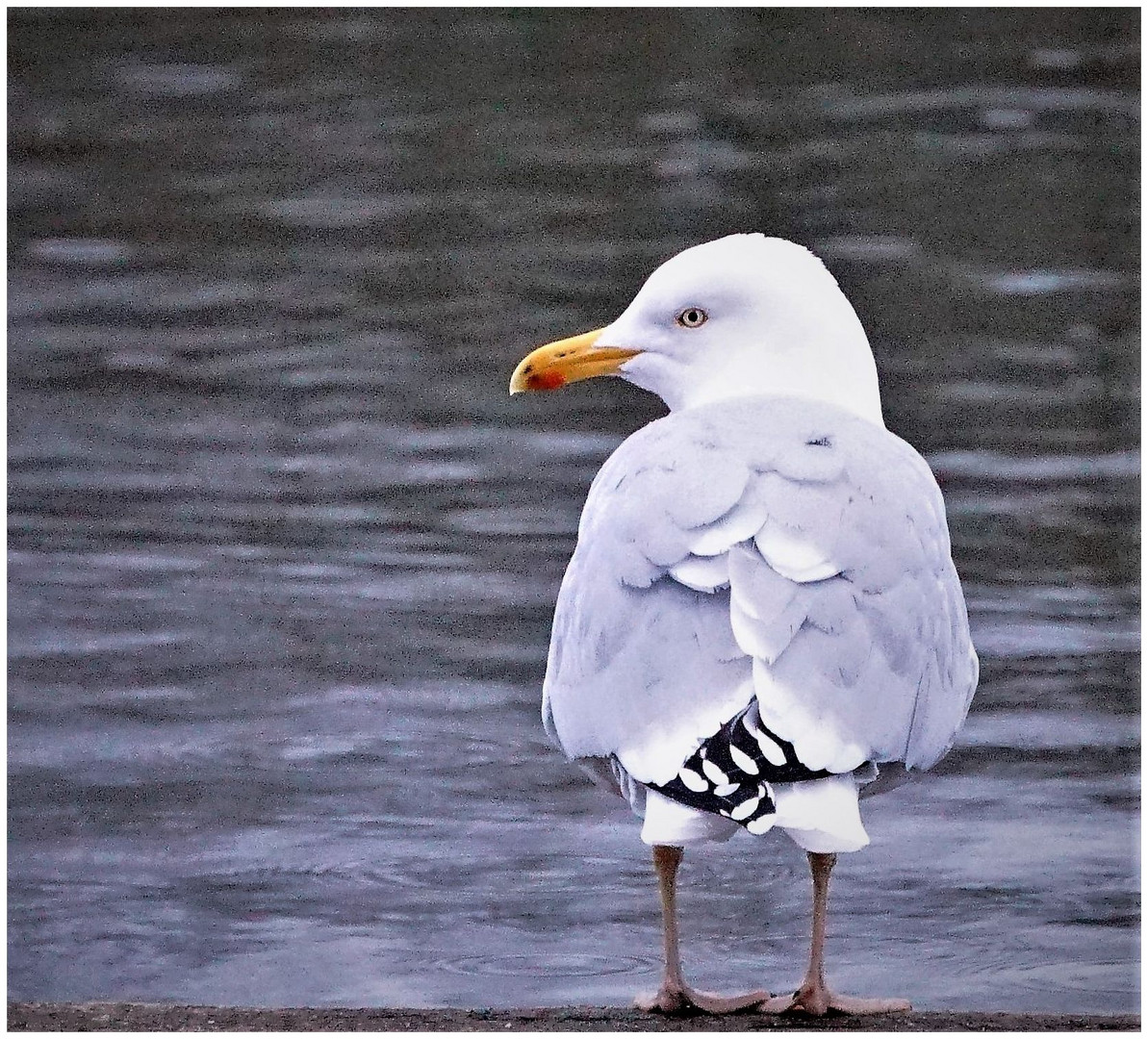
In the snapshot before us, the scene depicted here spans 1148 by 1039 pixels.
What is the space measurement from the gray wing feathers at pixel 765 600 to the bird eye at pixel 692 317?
22cm

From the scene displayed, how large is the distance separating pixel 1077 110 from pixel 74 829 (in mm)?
2268

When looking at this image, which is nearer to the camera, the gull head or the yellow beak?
the gull head

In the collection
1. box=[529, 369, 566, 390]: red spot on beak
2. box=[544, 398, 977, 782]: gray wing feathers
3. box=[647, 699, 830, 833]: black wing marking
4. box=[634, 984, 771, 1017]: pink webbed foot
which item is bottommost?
box=[634, 984, 771, 1017]: pink webbed foot

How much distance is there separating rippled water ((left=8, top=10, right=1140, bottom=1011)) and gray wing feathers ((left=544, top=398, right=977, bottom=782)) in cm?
85

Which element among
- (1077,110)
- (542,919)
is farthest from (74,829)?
(1077,110)

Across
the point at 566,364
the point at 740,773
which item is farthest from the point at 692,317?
the point at 740,773

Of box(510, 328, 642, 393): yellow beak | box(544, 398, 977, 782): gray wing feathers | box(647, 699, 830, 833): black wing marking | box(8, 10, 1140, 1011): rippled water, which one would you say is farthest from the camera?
box(8, 10, 1140, 1011): rippled water

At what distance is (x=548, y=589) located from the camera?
12.2 feet

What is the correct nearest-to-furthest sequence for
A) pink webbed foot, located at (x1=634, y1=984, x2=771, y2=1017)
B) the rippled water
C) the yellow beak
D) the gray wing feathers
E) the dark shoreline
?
the gray wing feathers → the dark shoreline → pink webbed foot, located at (x1=634, y1=984, x2=771, y2=1017) → the yellow beak → the rippled water

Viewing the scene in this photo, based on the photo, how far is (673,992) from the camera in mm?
2742

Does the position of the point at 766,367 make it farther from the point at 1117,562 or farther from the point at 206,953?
the point at 206,953

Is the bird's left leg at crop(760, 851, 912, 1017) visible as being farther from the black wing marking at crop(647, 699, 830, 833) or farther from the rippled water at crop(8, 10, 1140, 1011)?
the rippled water at crop(8, 10, 1140, 1011)

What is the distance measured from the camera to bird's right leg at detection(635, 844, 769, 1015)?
8.93ft

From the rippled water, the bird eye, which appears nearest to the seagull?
the bird eye
